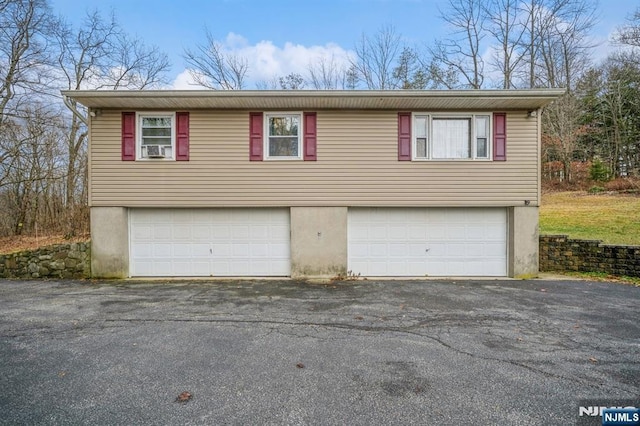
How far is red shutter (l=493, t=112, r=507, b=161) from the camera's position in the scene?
310 inches

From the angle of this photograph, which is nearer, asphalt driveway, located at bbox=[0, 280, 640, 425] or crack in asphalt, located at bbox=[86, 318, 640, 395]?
asphalt driveway, located at bbox=[0, 280, 640, 425]

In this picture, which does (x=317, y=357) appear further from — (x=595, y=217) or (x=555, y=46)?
(x=555, y=46)

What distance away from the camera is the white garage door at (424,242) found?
8086 mm

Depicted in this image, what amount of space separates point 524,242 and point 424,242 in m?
2.41

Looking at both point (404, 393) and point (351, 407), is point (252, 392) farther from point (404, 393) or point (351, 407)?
point (404, 393)

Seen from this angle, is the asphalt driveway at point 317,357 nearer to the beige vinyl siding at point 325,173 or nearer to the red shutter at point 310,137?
the beige vinyl siding at point 325,173

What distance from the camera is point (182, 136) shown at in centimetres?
785

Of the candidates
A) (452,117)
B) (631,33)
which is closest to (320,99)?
(452,117)

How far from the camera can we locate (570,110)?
19891 millimetres

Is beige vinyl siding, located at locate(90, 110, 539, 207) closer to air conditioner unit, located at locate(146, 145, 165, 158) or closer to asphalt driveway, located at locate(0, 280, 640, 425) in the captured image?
air conditioner unit, located at locate(146, 145, 165, 158)

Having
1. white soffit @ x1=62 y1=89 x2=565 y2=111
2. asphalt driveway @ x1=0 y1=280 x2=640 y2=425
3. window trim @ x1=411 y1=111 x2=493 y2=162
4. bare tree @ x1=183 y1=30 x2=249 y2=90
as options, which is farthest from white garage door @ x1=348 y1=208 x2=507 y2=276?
bare tree @ x1=183 y1=30 x2=249 y2=90

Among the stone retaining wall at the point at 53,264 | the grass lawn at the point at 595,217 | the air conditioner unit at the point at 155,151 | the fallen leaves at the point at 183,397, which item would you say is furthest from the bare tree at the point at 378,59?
the fallen leaves at the point at 183,397

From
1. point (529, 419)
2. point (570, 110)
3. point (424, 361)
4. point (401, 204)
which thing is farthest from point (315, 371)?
point (570, 110)

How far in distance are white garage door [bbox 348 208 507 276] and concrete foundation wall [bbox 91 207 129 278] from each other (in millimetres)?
5651
